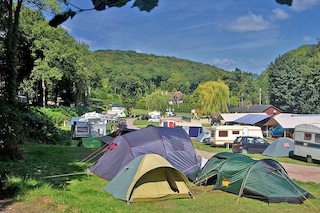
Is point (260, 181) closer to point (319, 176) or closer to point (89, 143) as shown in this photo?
point (319, 176)

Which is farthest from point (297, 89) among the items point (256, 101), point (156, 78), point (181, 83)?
point (156, 78)

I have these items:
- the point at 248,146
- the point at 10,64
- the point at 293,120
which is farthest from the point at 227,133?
the point at 10,64

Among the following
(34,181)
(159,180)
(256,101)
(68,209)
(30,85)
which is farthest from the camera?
(256,101)

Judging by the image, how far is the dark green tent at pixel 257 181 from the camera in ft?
29.8

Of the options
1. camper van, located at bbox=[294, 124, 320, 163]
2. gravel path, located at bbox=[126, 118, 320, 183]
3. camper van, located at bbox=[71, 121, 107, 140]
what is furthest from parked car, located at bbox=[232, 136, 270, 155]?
camper van, located at bbox=[71, 121, 107, 140]

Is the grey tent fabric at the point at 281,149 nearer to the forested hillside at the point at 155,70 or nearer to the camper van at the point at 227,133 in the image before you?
the camper van at the point at 227,133

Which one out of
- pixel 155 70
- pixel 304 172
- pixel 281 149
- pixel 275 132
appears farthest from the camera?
pixel 155 70

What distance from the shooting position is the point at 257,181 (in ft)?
30.8

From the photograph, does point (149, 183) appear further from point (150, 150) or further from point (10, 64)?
point (10, 64)

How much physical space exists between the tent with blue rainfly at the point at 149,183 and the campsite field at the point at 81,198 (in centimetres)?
22

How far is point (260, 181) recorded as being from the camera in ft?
30.6

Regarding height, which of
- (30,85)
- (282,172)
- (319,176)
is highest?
(30,85)

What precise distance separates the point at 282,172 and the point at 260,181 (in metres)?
0.81

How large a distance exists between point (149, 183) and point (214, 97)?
45625 millimetres
